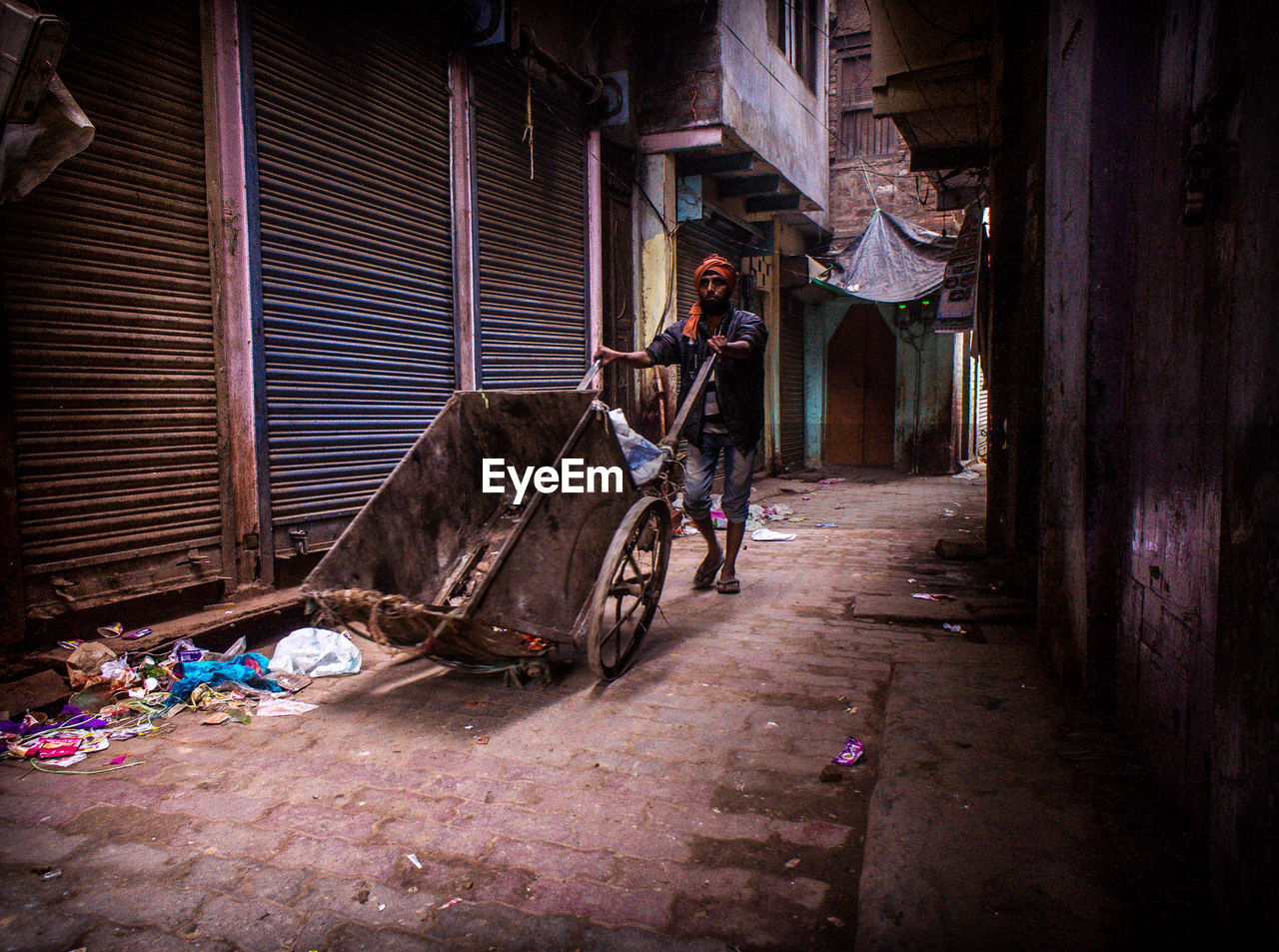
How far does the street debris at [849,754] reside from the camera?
100 inches

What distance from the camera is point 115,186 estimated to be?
3619mm

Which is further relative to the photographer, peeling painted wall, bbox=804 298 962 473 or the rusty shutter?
peeling painted wall, bbox=804 298 962 473

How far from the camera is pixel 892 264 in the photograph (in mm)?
12445

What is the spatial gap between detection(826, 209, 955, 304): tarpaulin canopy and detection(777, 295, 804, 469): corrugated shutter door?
5.31 feet

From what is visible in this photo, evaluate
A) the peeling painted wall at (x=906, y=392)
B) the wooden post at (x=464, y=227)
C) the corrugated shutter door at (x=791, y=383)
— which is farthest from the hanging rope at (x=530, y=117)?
the peeling painted wall at (x=906, y=392)

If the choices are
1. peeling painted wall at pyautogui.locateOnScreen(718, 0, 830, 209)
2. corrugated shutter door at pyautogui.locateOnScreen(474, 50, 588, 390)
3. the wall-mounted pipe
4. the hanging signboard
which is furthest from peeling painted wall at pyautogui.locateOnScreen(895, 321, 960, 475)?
corrugated shutter door at pyautogui.locateOnScreen(474, 50, 588, 390)

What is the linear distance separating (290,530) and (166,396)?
3.59 feet

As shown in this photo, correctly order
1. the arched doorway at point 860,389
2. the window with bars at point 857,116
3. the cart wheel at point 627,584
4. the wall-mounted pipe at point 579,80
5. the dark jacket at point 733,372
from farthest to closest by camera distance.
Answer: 1. the window with bars at point 857,116
2. the arched doorway at point 860,389
3. the wall-mounted pipe at point 579,80
4. the dark jacket at point 733,372
5. the cart wheel at point 627,584

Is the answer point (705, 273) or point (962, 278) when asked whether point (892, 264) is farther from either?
point (705, 273)

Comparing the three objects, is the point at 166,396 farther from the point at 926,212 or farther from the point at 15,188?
the point at 926,212

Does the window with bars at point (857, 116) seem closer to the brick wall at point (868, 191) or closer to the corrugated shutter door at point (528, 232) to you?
the brick wall at point (868, 191)

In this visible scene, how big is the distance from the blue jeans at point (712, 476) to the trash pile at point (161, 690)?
218 cm

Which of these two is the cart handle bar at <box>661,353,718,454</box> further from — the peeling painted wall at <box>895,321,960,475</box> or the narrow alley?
the peeling painted wall at <box>895,321,960,475</box>

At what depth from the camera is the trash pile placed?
111 inches
